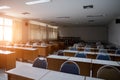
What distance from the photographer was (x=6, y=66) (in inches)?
181

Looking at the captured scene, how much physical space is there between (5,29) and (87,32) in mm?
10867

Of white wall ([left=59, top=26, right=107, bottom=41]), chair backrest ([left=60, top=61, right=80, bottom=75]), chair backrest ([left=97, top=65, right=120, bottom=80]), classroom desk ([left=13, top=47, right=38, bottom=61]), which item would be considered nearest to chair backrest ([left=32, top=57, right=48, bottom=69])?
chair backrest ([left=60, top=61, right=80, bottom=75])

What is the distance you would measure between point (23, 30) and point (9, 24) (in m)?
1.37

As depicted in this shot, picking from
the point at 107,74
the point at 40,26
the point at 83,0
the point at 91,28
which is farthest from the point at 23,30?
the point at 91,28

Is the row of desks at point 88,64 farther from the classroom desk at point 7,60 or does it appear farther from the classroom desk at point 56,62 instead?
the classroom desk at point 7,60

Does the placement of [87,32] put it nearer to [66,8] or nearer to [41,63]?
[66,8]

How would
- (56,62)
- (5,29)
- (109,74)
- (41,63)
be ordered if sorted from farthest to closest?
(5,29) → (56,62) → (41,63) → (109,74)

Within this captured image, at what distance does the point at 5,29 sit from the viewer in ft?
27.3

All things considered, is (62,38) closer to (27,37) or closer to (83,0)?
(27,37)

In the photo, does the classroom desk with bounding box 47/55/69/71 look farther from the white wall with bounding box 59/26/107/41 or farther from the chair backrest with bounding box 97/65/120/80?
the white wall with bounding box 59/26/107/41

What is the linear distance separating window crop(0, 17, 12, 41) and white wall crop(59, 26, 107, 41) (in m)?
9.52

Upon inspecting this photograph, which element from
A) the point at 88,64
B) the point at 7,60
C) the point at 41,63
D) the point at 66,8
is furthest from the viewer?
the point at 66,8

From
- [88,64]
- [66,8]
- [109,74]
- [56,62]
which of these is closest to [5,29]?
[66,8]

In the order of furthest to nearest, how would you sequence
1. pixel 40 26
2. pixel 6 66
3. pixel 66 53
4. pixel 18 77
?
pixel 40 26, pixel 66 53, pixel 6 66, pixel 18 77
